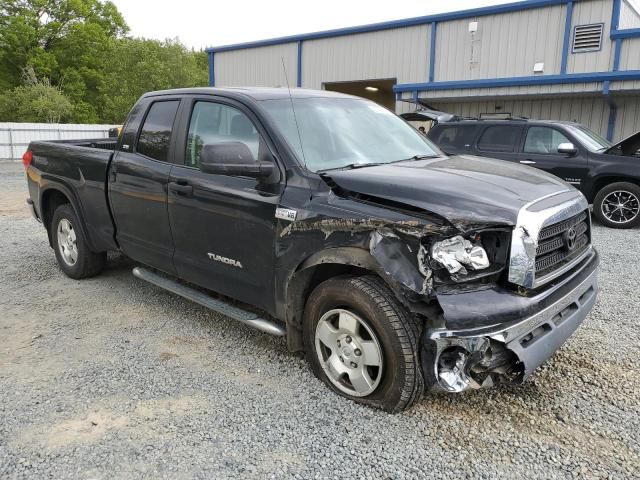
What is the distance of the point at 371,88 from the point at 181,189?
19.4 meters

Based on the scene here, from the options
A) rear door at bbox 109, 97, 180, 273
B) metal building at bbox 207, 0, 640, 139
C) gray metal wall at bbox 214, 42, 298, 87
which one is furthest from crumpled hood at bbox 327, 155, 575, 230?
gray metal wall at bbox 214, 42, 298, 87

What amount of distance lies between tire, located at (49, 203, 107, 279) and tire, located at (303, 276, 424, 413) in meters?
3.08

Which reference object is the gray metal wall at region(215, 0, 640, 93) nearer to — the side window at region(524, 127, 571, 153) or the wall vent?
the wall vent

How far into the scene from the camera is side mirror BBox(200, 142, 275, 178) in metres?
3.24

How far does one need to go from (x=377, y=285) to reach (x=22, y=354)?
9.01ft

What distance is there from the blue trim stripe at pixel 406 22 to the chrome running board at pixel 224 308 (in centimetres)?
1516

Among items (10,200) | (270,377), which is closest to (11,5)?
(10,200)

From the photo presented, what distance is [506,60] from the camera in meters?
16.3

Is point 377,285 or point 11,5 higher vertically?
point 11,5

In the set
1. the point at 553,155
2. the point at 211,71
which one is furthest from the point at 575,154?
the point at 211,71

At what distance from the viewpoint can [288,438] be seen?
283 cm

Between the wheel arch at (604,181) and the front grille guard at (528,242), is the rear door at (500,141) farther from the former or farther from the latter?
the front grille guard at (528,242)

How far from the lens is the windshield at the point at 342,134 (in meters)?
3.49

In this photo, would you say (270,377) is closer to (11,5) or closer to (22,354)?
(22,354)
